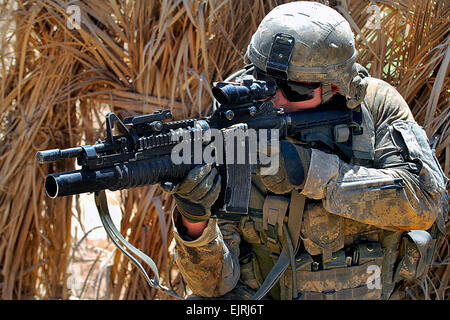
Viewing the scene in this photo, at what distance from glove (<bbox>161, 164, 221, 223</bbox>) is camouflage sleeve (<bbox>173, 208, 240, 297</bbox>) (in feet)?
0.62

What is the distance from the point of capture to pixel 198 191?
80.4 inches

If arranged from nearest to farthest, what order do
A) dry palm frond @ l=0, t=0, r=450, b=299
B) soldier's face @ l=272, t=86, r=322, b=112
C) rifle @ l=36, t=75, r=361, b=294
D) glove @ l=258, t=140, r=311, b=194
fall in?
rifle @ l=36, t=75, r=361, b=294 < glove @ l=258, t=140, r=311, b=194 < soldier's face @ l=272, t=86, r=322, b=112 < dry palm frond @ l=0, t=0, r=450, b=299

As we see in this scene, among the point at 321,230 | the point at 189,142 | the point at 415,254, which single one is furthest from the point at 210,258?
the point at 415,254

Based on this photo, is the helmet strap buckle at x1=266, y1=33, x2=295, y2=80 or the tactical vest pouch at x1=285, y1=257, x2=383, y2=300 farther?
the tactical vest pouch at x1=285, y1=257, x2=383, y2=300

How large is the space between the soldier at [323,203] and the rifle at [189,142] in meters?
0.07

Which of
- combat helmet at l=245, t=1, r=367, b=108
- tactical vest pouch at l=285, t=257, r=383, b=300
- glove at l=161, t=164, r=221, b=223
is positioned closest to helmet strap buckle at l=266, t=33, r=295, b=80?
combat helmet at l=245, t=1, r=367, b=108

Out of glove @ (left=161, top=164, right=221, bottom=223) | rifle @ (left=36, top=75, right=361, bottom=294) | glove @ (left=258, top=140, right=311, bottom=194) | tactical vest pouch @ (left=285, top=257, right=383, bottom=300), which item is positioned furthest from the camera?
tactical vest pouch @ (left=285, top=257, right=383, bottom=300)

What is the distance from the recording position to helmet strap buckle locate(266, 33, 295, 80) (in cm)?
235

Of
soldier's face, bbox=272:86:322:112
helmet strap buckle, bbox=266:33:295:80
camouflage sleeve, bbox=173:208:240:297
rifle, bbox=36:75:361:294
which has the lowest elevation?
camouflage sleeve, bbox=173:208:240:297

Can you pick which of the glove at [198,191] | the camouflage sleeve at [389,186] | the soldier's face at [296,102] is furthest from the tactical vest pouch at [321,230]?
the glove at [198,191]

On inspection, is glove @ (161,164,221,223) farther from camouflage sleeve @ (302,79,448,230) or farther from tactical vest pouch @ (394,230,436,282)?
tactical vest pouch @ (394,230,436,282)

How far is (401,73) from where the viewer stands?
3299 mm

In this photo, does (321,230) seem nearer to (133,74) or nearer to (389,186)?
(389,186)
